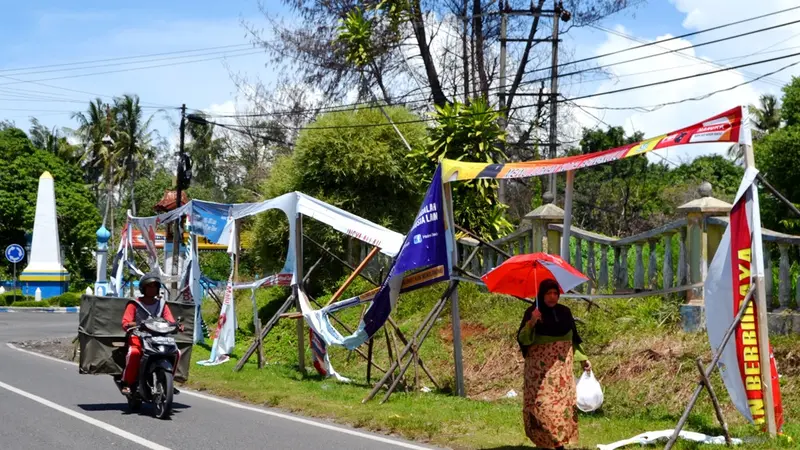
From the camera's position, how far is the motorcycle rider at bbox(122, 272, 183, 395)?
37.1 ft

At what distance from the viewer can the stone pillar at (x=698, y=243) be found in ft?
39.4

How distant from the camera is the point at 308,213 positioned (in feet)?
49.3

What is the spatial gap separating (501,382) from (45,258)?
150 ft

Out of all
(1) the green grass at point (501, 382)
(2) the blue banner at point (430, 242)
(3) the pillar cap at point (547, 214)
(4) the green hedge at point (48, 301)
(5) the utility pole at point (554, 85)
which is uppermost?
(5) the utility pole at point (554, 85)

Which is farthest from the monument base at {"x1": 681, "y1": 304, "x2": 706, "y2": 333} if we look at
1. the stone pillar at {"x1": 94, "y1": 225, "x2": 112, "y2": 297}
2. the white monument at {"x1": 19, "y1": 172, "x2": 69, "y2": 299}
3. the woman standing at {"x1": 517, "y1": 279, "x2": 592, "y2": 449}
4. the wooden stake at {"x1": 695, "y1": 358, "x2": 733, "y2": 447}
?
the white monument at {"x1": 19, "y1": 172, "x2": 69, "y2": 299}

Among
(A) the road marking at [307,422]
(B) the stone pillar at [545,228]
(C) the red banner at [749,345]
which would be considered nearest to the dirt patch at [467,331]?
(B) the stone pillar at [545,228]

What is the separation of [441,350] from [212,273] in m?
23.2

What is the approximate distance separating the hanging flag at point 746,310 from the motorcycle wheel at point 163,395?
5.77m

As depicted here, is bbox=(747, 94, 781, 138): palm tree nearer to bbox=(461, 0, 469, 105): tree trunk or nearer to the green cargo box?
bbox=(461, 0, 469, 105): tree trunk

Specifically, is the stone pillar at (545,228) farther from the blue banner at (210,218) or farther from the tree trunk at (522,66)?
the tree trunk at (522,66)

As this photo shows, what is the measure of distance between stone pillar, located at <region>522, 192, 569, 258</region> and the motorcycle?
6.44 m

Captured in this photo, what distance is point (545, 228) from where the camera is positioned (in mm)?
15609

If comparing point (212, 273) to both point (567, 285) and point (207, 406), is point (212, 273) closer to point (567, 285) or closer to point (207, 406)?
point (207, 406)

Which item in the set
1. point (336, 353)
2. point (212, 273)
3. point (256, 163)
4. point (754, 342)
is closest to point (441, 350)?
point (336, 353)
